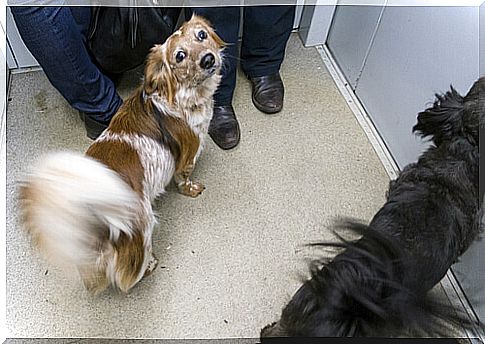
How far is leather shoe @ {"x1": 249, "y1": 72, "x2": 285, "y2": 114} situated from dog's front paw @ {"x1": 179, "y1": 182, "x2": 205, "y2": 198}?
1.29 feet

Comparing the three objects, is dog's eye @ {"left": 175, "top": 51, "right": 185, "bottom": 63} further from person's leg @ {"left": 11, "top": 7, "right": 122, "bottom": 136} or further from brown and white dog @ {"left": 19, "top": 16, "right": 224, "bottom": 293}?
person's leg @ {"left": 11, "top": 7, "right": 122, "bottom": 136}

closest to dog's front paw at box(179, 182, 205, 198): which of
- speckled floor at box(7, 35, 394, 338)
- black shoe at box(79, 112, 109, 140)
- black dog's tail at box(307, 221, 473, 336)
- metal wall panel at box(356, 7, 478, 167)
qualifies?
speckled floor at box(7, 35, 394, 338)

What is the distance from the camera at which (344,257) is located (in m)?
0.94

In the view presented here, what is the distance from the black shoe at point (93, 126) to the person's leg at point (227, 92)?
1.14 ft

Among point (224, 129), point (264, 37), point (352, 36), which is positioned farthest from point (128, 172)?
point (352, 36)

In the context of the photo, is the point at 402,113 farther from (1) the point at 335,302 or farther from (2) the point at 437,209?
(1) the point at 335,302

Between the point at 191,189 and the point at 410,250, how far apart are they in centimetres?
77

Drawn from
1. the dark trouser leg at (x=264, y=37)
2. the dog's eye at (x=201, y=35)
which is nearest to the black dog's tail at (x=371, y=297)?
the dog's eye at (x=201, y=35)

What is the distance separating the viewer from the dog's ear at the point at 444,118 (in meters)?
1.30

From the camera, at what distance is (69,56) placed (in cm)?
149

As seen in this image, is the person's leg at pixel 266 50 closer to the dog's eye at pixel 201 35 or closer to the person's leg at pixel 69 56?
the dog's eye at pixel 201 35

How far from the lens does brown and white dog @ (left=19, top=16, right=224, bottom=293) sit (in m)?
1.07

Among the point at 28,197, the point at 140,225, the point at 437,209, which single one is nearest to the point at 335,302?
the point at 437,209

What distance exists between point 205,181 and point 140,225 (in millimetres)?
477
